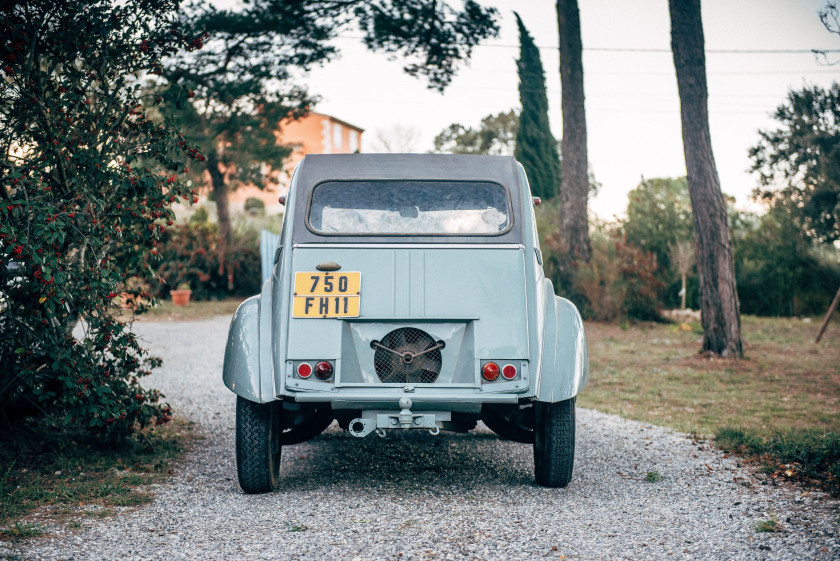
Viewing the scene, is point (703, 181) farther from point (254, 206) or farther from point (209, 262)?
point (254, 206)

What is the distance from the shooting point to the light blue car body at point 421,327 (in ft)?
15.1

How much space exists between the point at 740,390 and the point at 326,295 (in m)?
6.55

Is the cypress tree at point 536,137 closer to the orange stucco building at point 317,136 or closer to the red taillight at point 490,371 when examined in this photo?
the orange stucco building at point 317,136

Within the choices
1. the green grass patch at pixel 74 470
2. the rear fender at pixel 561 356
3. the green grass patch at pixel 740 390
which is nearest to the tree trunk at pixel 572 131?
the green grass patch at pixel 740 390

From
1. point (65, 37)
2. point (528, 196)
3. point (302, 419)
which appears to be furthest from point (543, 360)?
point (65, 37)

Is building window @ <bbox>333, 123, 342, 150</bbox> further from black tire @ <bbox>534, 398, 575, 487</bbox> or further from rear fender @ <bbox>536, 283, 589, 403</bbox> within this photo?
black tire @ <bbox>534, 398, 575, 487</bbox>

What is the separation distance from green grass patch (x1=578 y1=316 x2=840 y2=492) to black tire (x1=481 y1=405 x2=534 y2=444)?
1.77 m

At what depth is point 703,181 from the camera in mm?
11938

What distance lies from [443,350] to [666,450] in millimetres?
2560

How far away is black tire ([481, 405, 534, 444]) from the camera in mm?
5105

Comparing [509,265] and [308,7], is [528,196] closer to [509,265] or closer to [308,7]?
[509,265]

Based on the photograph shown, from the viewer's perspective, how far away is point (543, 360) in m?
4.76

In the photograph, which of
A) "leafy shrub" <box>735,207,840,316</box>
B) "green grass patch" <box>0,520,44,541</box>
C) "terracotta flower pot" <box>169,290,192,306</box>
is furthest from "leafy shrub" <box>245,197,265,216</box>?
"green grass patch" <box>0,520,44,541</box>

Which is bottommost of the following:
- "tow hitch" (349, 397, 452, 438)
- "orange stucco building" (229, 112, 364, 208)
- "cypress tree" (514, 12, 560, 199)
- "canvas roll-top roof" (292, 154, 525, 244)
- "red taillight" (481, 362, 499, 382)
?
"tow hitch" (349, 397, 452, 438)
